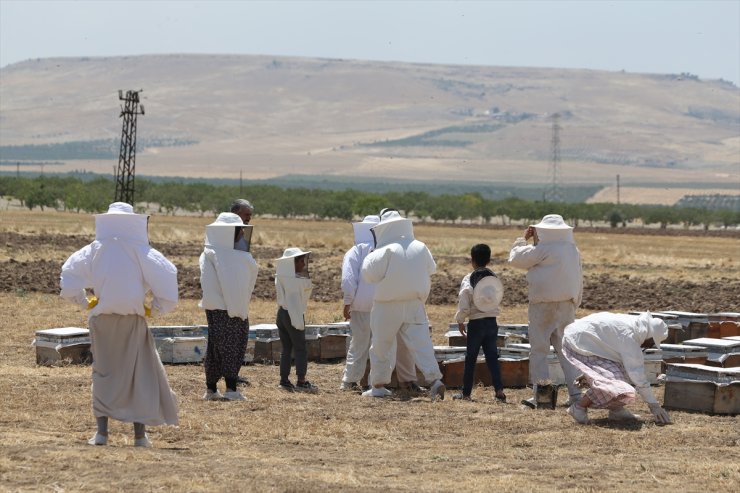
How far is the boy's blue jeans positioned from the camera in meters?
14.0

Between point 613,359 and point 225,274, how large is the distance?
3656 mm

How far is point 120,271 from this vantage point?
1073cm

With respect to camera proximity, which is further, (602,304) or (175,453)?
(602,304)

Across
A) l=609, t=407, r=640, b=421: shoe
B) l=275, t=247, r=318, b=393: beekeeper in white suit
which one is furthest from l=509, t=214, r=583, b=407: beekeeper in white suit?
l=275, t=247, r=318, b=393: beekeeper in white suit

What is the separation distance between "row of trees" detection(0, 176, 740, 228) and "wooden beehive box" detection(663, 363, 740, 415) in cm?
8552

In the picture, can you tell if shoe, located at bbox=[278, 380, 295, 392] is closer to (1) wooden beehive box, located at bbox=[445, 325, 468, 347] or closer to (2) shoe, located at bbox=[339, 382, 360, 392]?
(2) shoe, located at bbox=[339, 382, 360, 392]

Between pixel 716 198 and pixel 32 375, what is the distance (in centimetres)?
16483

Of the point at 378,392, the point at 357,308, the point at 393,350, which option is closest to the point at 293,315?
the point at 357,308

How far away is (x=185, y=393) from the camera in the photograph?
13.8m

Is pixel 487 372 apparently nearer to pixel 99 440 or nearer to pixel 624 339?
pixel 624 339

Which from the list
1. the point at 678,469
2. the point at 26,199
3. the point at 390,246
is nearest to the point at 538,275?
the point at 390,246

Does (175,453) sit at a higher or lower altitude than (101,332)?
lower

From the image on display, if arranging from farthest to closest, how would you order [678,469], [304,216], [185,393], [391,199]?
[391,199]
[304,216]
[185,393]
[678,469]

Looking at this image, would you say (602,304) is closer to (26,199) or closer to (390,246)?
(390,246)
